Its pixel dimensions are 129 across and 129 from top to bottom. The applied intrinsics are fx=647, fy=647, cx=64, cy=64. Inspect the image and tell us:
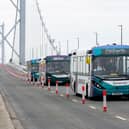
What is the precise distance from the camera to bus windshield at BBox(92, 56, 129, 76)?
2723 cm

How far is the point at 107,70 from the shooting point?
89.5 ft

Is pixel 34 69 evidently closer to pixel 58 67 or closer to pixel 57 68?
pixel 57 68

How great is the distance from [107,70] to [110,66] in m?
0.24

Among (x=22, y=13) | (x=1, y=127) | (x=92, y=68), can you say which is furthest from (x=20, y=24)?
(x=1, y=127)

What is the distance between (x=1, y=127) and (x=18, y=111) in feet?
21.7

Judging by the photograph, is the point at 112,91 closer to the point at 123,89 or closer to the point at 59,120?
the point at 123,89

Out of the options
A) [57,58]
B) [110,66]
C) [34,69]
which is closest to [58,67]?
[57,58]

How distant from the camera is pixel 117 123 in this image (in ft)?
51.0

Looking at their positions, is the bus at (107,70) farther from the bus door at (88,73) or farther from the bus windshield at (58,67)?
the bus windshield at (58,67)

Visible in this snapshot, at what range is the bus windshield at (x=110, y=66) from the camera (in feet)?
89.4

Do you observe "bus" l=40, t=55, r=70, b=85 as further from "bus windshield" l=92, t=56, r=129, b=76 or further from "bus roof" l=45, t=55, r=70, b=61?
"bus windshield" l=92, t=56, r=129, b=76

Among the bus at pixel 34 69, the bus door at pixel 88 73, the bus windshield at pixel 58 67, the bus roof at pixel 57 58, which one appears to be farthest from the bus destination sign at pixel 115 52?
the bus at pixel 34 69

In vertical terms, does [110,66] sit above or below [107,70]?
above

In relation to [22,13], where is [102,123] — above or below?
below
